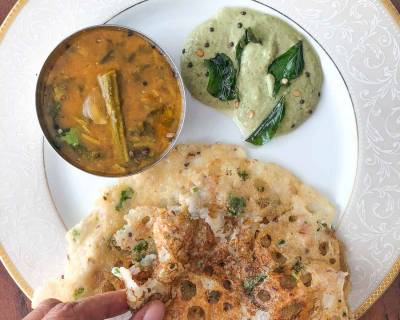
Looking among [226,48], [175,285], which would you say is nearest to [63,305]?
[175,285]

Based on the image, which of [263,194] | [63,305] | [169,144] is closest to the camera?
[63,305]

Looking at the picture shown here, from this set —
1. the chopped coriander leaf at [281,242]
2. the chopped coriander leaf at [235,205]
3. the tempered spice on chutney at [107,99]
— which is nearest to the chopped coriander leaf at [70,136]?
the tempered spice on chutney at [107,99]

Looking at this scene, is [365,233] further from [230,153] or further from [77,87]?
[77,87]

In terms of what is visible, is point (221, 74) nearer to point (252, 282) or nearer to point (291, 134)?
point (291, 134)

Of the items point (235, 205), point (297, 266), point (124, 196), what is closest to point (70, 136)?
point (124, 196)

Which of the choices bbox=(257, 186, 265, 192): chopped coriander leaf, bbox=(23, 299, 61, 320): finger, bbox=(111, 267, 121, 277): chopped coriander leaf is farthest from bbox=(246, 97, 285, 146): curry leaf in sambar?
bbox=(23, 299, 61, 320): finger

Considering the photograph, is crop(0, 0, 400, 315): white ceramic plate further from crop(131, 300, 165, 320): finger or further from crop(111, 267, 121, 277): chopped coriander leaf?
crop(131, 300, 165, 320): finger
